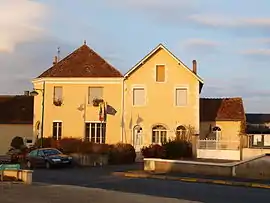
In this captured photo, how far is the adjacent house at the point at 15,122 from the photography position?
57812 mm

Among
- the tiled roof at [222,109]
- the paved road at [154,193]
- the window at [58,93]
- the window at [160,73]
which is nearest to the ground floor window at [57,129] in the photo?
the window at [58,93]

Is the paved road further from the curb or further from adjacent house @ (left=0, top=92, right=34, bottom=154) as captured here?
adjacent house @ (left=0, top=92, right=34, bottom=154)

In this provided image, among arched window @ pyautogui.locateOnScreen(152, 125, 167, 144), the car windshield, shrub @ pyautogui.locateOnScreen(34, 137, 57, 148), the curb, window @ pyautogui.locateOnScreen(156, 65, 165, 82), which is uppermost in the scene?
window @ pyautogui.locateOnScreen(156, 65, 165, 82)

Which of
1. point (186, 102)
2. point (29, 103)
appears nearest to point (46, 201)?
point (186, 102)

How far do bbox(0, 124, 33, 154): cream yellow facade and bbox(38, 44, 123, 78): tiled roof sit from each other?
7.93m

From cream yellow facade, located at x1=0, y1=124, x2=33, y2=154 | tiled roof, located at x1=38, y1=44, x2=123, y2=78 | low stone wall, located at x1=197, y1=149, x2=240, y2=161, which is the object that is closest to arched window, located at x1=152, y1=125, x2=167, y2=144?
tiled roof, located at x1=38, y1=44, x2=123, y2=78

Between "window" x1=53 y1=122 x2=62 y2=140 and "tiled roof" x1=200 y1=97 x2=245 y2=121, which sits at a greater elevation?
"tiled roof" x1=200 y1=97 x2=245 y2=121

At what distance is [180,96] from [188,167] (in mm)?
19537

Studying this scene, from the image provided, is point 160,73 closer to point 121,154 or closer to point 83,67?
point 83,67

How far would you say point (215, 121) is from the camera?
5322 centimetres

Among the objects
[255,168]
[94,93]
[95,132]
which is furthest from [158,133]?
[255,168]

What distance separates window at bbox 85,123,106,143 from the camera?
50344 millimetres

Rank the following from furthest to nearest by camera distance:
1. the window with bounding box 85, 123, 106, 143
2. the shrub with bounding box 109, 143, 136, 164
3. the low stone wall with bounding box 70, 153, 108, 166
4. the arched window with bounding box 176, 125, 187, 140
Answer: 1. the window with bounding box 85, 123, 106, 143
2. the arched window with bounding box 176, 125, 187, 140
3. the shrub with bounding box 109, 143, 136, 164
4. the low stone wall with bounding box 70, 153, 108, 166

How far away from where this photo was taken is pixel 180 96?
49.9 meters
